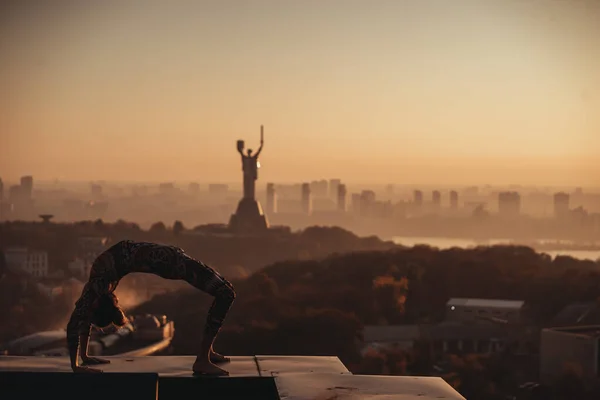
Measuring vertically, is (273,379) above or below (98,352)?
above

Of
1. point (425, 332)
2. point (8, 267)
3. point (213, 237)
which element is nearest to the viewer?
point (425, 332)

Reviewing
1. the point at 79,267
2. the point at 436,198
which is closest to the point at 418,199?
the point at 436,198

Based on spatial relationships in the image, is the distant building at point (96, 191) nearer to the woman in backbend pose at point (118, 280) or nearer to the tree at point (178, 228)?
the tree at point (178, 228)

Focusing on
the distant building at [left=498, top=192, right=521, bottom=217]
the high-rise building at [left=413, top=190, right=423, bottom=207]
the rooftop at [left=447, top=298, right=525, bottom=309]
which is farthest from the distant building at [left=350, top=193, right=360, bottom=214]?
the rooftop at [left=447, top=298, right=525, bottom=309]

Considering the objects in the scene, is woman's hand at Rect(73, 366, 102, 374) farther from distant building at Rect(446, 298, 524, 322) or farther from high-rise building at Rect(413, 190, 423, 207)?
high-rise building at Rect(413, 190, 423, 207)

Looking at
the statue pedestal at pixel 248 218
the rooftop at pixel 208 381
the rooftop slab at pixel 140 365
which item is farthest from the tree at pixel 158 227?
the rooftop at pixel 208 381

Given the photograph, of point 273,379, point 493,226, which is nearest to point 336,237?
point 493,226

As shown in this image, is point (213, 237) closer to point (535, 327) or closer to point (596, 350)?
point (535, 327)
